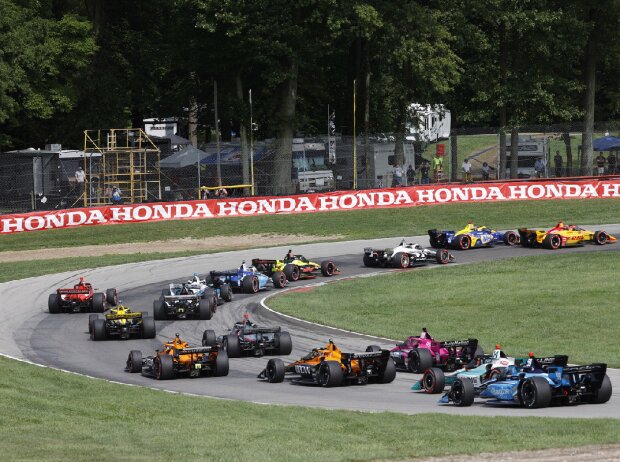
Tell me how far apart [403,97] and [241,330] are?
41279 millimetres

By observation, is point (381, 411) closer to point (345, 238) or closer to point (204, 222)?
point (345, 238)

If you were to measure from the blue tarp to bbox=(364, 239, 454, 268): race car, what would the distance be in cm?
2111

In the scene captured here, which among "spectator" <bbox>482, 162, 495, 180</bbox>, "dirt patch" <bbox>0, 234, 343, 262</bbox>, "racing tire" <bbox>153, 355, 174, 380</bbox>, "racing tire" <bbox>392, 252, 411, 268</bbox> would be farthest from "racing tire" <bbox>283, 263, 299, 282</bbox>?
"spectator" <bbox>482, 162, 495, 180</bbox>

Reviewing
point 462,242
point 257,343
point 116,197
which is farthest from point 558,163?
point 257,343

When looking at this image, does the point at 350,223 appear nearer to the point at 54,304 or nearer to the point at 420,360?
the point at 54,304

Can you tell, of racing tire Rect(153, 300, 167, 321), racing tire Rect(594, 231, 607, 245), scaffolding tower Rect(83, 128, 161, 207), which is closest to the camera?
racing tire Rect(153, 300, 167, 321)

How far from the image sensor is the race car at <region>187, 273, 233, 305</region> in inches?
1325

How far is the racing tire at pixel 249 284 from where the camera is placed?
36562mm

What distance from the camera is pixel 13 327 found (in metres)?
31.6

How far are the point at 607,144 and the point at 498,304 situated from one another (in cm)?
3023

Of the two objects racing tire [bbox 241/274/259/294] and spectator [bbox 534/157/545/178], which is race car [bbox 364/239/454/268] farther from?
spectator [bbox 534/157/545/178]

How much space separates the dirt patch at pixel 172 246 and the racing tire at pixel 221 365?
25.2m

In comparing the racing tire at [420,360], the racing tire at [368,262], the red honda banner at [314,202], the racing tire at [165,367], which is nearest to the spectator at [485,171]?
the red honda banner at [314,202]

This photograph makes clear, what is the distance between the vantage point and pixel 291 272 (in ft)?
127
